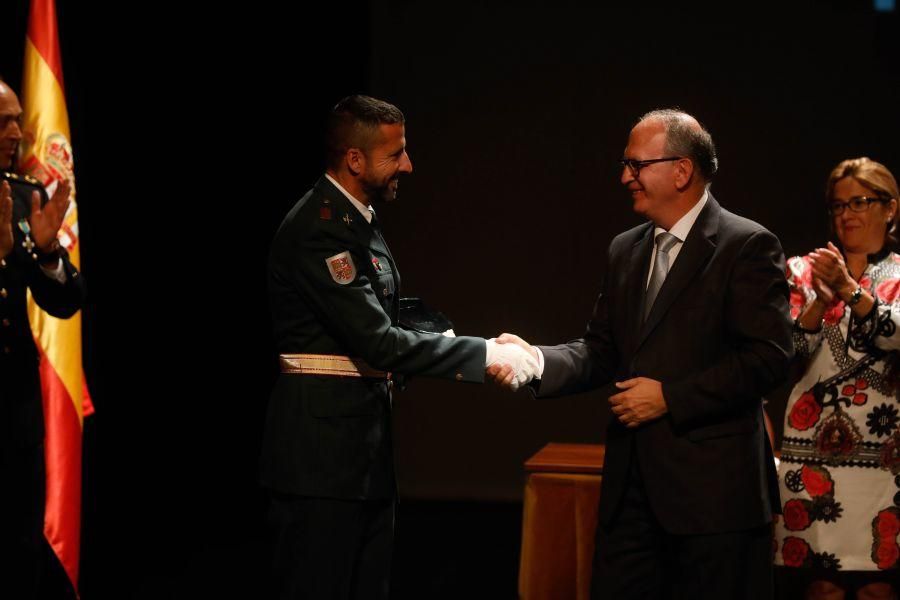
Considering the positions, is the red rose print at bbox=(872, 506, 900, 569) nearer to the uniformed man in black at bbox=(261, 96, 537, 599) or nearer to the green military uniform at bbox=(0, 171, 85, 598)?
the uniformed man in black at bbox=(261, 96, 537, 599)

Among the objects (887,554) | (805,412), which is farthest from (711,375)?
(887,554)

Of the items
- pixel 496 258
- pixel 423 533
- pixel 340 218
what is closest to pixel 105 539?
pixel 423 533

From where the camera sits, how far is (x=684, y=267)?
226 cm

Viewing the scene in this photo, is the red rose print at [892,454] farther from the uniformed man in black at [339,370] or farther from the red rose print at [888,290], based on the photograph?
the uniformed man in black at [339,370]

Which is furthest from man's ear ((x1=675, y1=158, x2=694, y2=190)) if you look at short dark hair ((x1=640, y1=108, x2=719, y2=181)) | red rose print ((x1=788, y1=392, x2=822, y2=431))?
red rose print ((x1=788, y1=392, x2=822, y2=431))

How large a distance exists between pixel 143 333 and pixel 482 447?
1.96 meters

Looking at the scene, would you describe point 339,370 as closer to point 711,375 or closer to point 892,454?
point 711,375

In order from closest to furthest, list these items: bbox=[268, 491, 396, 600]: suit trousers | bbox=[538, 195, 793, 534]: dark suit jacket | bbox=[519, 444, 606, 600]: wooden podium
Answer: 1. bbox=[538, 195, 793, 534]: dark suit jacket
2. bbox=[268, 491, 396, 600]: suit trousers
3. bbox=[519, 444, 606, 600]: wooden podium

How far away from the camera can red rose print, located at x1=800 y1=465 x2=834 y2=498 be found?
2783 millimetres

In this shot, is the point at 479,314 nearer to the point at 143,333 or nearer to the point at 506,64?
the point at 506,64

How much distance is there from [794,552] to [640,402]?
92 centimetres

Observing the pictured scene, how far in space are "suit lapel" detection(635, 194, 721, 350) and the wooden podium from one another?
2.86 feet

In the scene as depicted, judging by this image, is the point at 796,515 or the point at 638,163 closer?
the point at 638,163

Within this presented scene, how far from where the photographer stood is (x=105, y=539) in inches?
182
